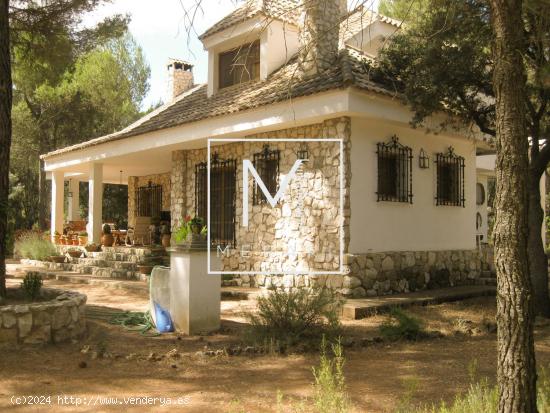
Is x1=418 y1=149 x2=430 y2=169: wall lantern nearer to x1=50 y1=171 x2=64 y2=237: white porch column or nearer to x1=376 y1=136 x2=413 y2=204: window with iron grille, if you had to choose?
x1=376 y1=136 x2=413 y2=204: window with iron grille

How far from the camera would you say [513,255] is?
2984mm

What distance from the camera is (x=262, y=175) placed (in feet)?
36.9

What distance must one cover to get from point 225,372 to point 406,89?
608 centimetres

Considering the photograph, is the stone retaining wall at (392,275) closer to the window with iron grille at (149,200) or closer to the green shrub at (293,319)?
the green shrub at (293,319)

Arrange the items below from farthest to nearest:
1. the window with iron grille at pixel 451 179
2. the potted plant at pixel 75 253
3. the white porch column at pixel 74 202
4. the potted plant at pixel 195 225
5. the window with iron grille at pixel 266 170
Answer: the white porch column at pixel 74 202 < the potted plant at pixel 75 253 < the window with iron grille at pixel 451 179 < the window with iron grille at pixel 266 170 < the potted plant at pixel 195 225

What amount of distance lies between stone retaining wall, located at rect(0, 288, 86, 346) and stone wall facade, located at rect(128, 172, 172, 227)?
11.8 metres

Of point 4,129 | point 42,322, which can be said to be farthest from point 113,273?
point 42,322

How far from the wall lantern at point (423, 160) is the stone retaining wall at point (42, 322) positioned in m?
7.42

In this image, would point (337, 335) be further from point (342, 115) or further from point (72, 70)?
point (72, 70)

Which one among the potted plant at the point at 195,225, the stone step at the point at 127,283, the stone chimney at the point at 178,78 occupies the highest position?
the stone chimney at the point at 178,78

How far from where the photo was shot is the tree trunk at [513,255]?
118 inches

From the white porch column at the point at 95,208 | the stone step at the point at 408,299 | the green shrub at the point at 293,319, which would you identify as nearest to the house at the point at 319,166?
the stone step at the point at 408,299

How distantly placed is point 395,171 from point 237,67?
5.08m

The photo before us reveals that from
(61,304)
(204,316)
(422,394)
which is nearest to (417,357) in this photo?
(422,394)
